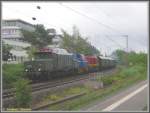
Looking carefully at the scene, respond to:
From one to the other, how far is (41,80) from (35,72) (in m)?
1.33

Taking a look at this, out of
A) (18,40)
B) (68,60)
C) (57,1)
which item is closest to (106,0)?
(57,1)

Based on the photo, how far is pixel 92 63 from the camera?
44.5 meters

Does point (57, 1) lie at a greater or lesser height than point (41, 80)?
greater

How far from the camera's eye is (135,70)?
36250 mm

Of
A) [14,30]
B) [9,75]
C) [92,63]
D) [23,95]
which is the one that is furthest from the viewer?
[92,63]

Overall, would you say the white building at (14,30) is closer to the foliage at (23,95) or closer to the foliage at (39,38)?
the foliage at (39,38)

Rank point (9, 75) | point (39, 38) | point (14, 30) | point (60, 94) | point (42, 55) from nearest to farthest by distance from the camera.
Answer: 1. point (60, 94)
2. point (9, 75)
3. point (42, 55)
4. point (14, 30)
5. point (39, 38)

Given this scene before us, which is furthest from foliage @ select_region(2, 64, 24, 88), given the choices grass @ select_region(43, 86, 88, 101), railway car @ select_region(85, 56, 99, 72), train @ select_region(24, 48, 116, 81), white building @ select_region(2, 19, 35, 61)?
railway car @ select_region(85, 56, 99, 72)

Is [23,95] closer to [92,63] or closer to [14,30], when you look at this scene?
[14,30]

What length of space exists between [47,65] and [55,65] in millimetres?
2089

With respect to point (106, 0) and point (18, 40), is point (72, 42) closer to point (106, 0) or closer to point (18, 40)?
point (18, 40)

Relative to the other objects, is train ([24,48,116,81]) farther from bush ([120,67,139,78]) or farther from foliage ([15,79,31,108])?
foliage ([15,79,31,108])

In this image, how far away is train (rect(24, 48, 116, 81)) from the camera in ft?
90.4

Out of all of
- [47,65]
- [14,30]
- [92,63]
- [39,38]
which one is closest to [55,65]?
[47,65]
